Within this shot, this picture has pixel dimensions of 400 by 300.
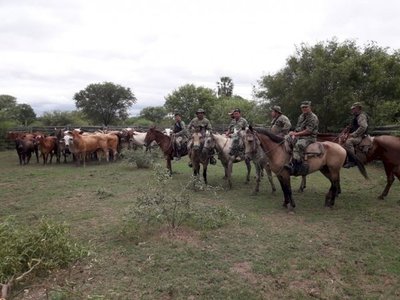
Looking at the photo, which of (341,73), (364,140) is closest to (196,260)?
(364,140)

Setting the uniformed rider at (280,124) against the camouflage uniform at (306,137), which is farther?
the uniformed rider at (280,124)

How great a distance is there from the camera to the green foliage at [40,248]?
177 inches

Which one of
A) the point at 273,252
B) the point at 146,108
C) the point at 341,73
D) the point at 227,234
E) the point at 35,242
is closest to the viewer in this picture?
the point at 35,242

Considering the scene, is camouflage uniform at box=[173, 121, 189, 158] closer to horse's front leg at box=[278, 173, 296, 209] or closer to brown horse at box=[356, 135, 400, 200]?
horse's front leg at box=[278, 173, 296, 209]

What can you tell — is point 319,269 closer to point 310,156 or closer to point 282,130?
Answer: point 310,156

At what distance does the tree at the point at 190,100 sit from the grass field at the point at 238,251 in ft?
145

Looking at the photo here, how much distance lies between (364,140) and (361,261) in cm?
459

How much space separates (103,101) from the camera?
192 ft

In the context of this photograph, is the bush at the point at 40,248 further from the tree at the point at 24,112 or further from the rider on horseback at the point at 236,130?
the tree at the point at 24,112

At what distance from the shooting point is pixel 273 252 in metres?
5.75

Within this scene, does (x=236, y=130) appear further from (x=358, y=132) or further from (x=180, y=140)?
(x=358, y=132)

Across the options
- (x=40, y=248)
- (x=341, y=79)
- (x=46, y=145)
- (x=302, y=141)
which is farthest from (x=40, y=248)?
(x=341, y=79)

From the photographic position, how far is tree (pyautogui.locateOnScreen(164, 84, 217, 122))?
177 feet

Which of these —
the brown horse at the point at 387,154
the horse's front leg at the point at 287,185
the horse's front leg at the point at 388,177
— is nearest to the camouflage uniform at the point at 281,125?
the horse's front leg at the point at 287,185
